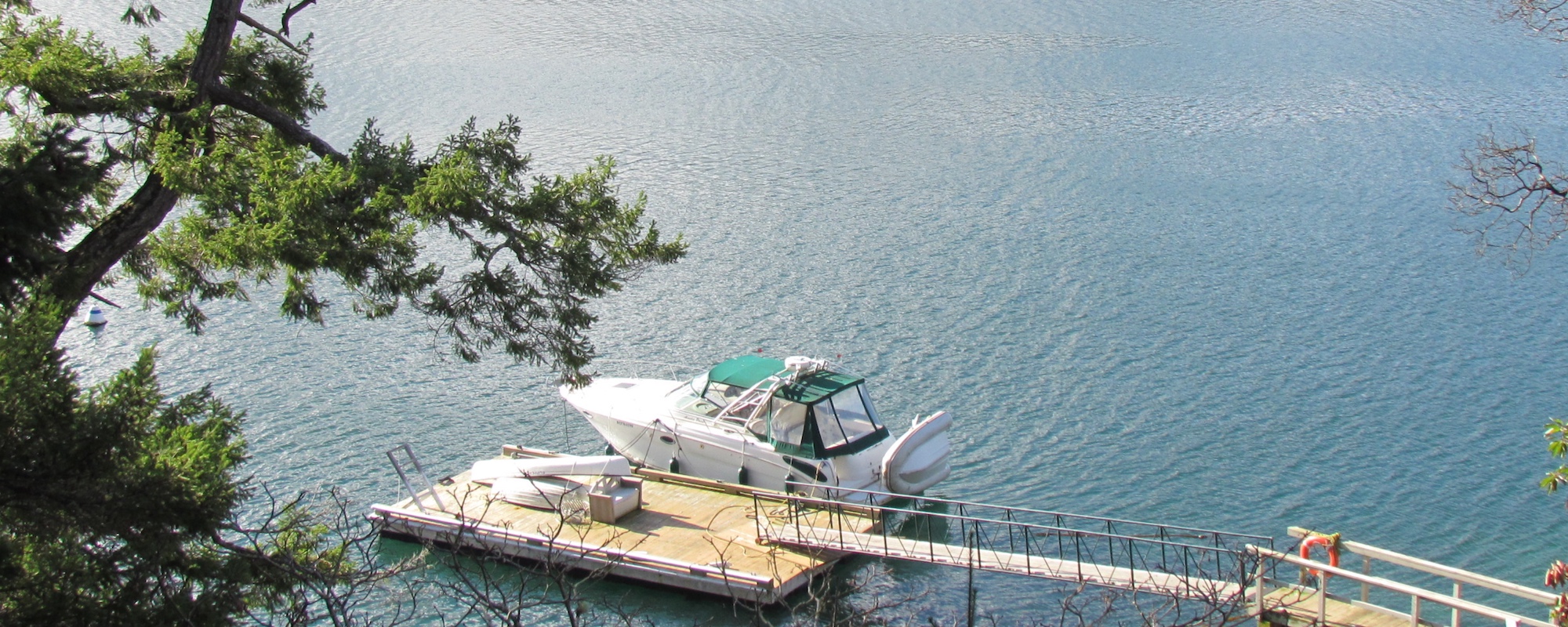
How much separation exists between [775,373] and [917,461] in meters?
2.51

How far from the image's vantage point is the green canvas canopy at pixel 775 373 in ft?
55.9

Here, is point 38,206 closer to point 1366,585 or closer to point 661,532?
point 661,532

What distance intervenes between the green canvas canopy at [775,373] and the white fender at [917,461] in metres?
1.11

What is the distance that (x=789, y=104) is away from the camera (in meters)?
35.8

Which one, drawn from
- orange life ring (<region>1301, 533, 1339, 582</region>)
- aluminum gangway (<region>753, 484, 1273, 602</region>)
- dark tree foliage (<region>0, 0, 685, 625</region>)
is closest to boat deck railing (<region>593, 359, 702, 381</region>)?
aluminum gangway (<region>753, 484, 1273, 602</region>)

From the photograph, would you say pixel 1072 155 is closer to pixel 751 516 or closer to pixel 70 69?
pixel 751 516

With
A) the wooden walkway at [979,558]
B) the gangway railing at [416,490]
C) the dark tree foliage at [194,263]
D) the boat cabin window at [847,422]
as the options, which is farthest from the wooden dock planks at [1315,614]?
the gangway railing at [416,490]

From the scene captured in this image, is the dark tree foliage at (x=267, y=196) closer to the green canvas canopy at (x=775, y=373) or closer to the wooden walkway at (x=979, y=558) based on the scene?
the wooden walkway at (x=979, y=558)

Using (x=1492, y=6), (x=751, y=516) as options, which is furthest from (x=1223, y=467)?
(x=1492, y=6)

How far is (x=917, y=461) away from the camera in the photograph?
16672 mm

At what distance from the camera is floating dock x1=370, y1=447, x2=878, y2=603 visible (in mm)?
14781

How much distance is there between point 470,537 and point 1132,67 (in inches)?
1116

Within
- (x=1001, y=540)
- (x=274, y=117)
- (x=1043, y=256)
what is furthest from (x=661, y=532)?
(x=1043, y=256)

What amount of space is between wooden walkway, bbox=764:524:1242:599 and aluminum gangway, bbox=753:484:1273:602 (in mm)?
11
